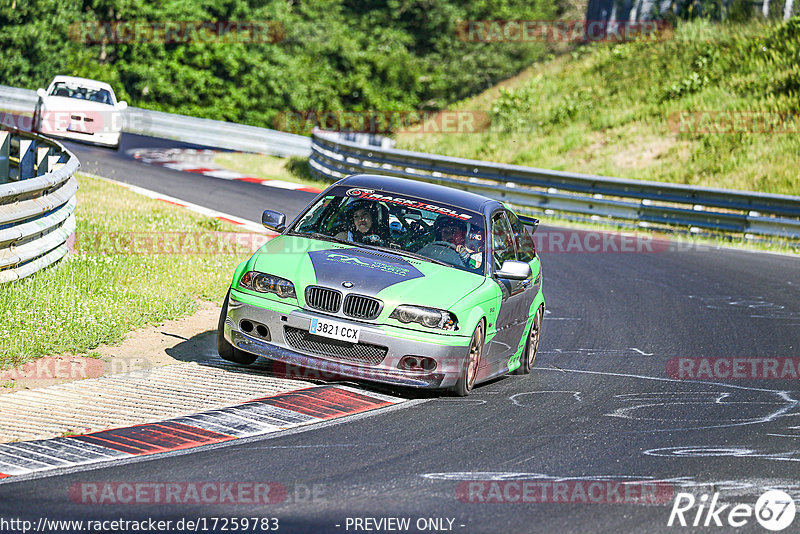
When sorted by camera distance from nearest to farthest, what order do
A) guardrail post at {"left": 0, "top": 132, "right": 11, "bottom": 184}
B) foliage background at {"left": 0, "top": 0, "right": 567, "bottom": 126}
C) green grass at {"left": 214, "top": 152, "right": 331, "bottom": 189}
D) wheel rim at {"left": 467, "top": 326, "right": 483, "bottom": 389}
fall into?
wheel rim at {"left": 467, "top": 326, "right": 483, "bottom": 389} < guardrail post at {"left": 0, "top": 132, "right": 11, "bottom": 184} < green grass at {"left": 214, "top": 152, "right": 331, "bottom": 189} < foliage background at {"left": 0, "top": 0, "right": 567, "bottom": 126}

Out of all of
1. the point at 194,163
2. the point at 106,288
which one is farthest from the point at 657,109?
the point at 106,288

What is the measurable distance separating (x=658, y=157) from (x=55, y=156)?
18.8m

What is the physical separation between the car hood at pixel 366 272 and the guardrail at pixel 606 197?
14.0 metres

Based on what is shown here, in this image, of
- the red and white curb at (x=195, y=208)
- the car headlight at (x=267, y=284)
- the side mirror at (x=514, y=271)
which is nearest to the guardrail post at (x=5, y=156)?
the red and white curb at (x=195, y=208)

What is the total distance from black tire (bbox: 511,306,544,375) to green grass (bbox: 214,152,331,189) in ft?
54.5

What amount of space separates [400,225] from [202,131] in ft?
96.3

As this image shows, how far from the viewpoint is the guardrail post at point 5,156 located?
15281mm

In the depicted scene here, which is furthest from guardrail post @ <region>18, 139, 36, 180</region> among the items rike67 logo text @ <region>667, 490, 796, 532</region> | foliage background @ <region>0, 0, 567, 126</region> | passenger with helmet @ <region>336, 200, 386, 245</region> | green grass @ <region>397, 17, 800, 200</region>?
foliage background @ <region>0, 0, 567, 126</region>

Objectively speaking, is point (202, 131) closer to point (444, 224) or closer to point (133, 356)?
point (133, 356)

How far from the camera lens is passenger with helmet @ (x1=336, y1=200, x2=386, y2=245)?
8.82 meters

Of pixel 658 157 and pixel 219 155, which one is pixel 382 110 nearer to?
pixel 219 155

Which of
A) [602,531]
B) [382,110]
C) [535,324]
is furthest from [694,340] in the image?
[382,110]

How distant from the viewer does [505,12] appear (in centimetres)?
6594

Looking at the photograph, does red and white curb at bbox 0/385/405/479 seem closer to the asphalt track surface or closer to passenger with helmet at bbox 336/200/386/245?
the asphalt track surface
